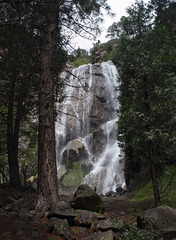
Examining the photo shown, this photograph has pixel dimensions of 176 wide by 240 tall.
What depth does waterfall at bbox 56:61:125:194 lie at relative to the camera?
2014 cm

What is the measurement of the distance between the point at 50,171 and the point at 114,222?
2.36 metres

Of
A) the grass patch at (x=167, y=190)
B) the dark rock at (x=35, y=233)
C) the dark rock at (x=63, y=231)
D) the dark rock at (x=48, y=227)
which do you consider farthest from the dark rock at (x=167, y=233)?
the dark rock at (x=35, y=233)

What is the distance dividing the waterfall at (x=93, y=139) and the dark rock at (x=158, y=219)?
454 inches

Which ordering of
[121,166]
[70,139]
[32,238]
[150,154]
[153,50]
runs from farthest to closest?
[70,139] → [121,166] → [153,50] → [150,154] → [32,238]

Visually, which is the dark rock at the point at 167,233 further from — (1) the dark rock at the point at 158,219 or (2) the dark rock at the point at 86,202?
(2) the dark rock at the point at 86,202

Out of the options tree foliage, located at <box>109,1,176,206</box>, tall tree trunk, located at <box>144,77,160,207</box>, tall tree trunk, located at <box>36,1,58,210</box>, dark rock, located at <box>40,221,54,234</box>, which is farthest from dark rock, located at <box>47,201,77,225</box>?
tall tree trunk, located at <box>144,77,160,207</box>

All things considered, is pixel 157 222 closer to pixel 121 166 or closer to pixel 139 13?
pixel 139 13

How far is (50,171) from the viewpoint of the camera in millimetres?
5871

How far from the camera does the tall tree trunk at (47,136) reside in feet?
18.8

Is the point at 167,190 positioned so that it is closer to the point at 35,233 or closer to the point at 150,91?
the point at 150,91

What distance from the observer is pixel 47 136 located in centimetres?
610

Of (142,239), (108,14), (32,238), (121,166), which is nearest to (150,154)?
(142,239)

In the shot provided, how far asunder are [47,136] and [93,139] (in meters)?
19.7

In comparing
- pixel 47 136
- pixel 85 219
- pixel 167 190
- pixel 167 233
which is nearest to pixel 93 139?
pixel 167 190
